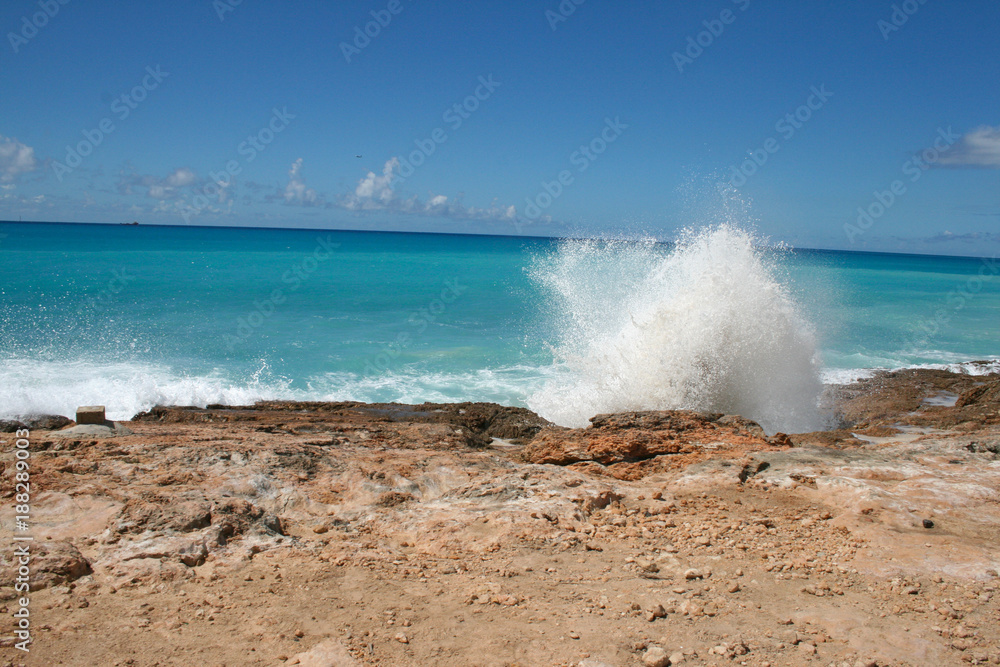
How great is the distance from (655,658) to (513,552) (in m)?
1.33

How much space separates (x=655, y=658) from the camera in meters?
3.04

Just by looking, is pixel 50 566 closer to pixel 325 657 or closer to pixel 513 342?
pixel 325 657

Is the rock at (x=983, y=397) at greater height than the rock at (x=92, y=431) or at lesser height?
greater

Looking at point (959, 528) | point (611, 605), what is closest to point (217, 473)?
point (611, 605)

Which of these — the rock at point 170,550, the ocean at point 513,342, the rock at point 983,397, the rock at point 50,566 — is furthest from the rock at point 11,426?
the rock at point 983,397

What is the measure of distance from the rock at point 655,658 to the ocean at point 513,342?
21.4ft

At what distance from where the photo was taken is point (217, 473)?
4.99 meters

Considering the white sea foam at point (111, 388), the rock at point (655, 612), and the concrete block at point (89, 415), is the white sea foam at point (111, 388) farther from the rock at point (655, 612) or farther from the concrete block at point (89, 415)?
the rock at point (655, 612)

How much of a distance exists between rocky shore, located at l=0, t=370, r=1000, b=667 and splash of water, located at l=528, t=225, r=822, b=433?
10.4 ft

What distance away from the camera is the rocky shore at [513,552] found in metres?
3.18

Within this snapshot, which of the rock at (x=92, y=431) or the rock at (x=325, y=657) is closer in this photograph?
the rock at (x=325, y=657)

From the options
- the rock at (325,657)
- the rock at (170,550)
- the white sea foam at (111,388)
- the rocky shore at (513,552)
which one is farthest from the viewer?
the white sea foam at (111,388)

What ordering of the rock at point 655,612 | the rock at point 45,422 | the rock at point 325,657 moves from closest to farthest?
the rock at point 325,657, the rock at point 655,612, the rock at point 45,422

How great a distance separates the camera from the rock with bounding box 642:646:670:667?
9.93 ft
